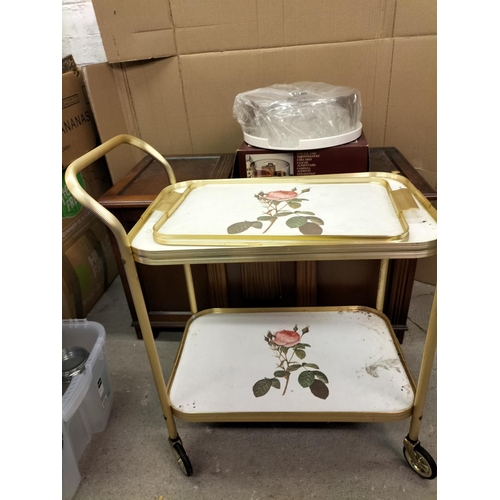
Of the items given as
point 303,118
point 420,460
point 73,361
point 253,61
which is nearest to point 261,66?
point 253,61

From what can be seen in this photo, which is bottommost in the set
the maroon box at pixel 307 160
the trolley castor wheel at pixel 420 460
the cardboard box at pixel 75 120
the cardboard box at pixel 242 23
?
the trolley castor wheel at pixel 420 460

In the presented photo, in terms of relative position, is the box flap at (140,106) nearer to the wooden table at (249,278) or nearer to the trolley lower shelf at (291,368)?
the wooden table at (249,278)

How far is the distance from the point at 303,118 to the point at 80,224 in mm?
861

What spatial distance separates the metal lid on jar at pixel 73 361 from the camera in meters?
0.93

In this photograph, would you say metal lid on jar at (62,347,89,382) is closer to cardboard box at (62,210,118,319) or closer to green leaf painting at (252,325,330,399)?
cardboard box at (62,210,118,319)

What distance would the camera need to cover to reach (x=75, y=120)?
1221mm

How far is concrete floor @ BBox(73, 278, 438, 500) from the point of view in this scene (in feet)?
2.64

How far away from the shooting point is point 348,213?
628 millimetres

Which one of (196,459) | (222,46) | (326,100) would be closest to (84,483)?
(196,459)

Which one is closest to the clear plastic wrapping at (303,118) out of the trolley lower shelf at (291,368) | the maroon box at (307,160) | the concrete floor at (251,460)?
the maroon box at (307,160)

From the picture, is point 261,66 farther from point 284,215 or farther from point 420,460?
point 420,460

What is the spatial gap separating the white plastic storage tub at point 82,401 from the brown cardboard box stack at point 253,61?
53 centimetres

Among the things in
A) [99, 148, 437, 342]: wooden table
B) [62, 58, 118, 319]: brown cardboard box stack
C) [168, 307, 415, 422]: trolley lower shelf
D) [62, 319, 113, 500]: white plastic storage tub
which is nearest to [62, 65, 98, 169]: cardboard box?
[62, 58, 118, 319]: brown cardboard box stack

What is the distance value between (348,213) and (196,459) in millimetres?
661
